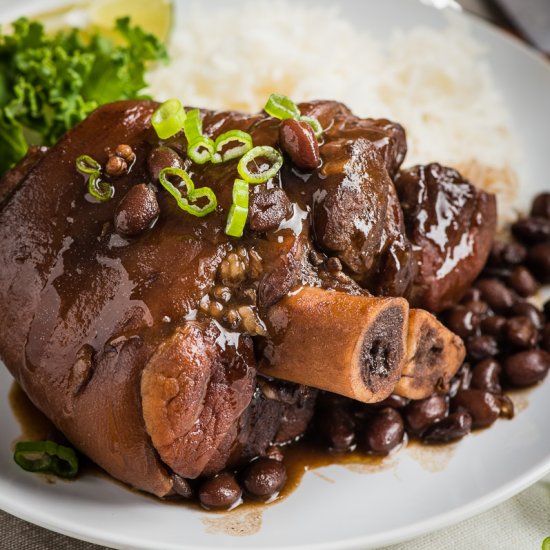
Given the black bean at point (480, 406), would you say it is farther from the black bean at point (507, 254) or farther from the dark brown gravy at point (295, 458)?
the black bean at point (507, 254)

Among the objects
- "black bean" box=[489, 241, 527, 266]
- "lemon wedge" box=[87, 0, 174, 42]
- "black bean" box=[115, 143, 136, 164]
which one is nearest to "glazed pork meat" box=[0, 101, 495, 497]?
"black bean" box=[115, 143, 136, 164]

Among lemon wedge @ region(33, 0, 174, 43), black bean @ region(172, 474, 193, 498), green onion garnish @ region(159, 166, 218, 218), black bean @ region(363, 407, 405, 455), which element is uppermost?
green onion garnish @ region(159, 166, 218, 218)

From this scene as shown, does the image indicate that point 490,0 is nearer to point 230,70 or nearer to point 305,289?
point 230,70

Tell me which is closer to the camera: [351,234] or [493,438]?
[351,234]

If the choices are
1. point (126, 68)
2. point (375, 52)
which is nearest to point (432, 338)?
point (126, 68)

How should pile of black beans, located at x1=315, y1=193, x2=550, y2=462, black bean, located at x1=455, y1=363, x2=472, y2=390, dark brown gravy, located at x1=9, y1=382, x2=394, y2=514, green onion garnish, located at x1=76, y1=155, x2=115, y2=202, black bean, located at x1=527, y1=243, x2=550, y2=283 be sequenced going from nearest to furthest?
green onion garnish, located at x1=76, y1=155, x2=115, y2=202 < dark brown gravy, located at x1=9, y1=382, x2=394, y2=514 < pile of black beans, located at x1=315, y1=193, x2=550, y2=462 < black bean, located at x1=455, y1=363, x2=472, y2=390 < black bean, located at x1=527, y1=243, x2=550, y2=283

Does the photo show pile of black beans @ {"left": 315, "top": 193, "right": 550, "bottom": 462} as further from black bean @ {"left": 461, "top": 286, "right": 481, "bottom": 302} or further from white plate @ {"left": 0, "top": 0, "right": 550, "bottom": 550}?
white plate @ {"left": 0, "top": 0, "right": 550, "bottom": 550}

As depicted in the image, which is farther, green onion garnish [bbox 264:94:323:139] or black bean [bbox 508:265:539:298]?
black bean [bbox 508:265:539:298]
